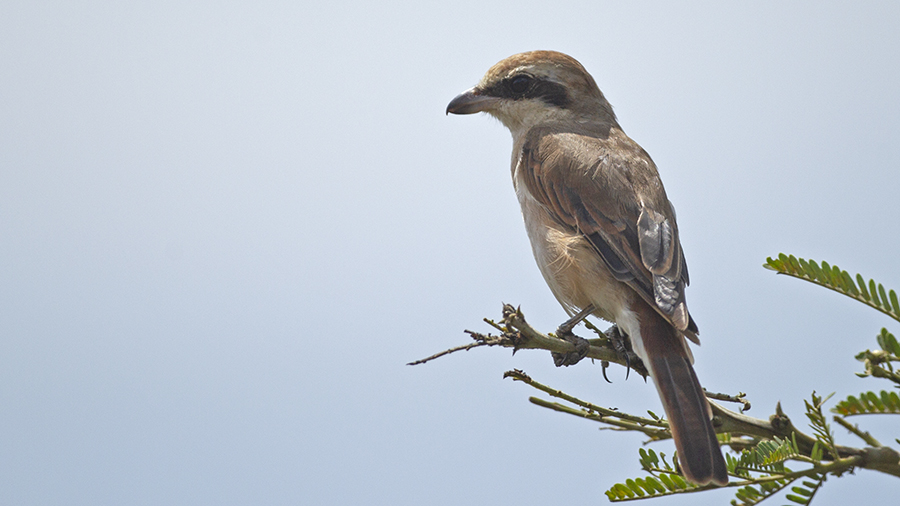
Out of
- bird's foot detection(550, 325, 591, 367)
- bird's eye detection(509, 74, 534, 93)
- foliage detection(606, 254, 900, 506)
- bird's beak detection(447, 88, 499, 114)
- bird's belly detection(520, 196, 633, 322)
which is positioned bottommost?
foliage detection(606, 254, 900, 506)

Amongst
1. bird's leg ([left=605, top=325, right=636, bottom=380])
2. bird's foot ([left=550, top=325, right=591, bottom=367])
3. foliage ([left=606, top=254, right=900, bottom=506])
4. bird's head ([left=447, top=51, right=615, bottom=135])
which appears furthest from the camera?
bird's head ([left=447, top=51, right=615, bottom=135])

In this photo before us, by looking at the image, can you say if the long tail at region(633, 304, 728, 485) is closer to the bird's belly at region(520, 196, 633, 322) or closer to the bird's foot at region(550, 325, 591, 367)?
the bird's belly at region(520, 196, 633, 322)

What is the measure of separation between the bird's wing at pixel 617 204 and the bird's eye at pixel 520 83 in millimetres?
351

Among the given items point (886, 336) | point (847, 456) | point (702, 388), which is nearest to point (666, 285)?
point (702, 388)

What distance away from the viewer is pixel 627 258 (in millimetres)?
3402

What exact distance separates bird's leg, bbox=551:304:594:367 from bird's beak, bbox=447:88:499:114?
66.3 inches

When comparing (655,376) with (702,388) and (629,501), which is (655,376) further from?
(629,501)

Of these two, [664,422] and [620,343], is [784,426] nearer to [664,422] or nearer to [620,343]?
[664,422]

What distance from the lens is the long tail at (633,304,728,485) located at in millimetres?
2262

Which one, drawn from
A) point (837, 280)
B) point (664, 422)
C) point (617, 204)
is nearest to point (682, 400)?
point (664, 422)

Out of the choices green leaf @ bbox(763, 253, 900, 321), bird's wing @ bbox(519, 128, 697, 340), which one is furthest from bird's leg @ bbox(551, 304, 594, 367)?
green leaf @ bbox(763, 253, 900, 321)

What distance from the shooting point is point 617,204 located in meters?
3.68

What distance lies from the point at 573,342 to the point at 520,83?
218 centimetres

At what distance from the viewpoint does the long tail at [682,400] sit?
89.0 inches
